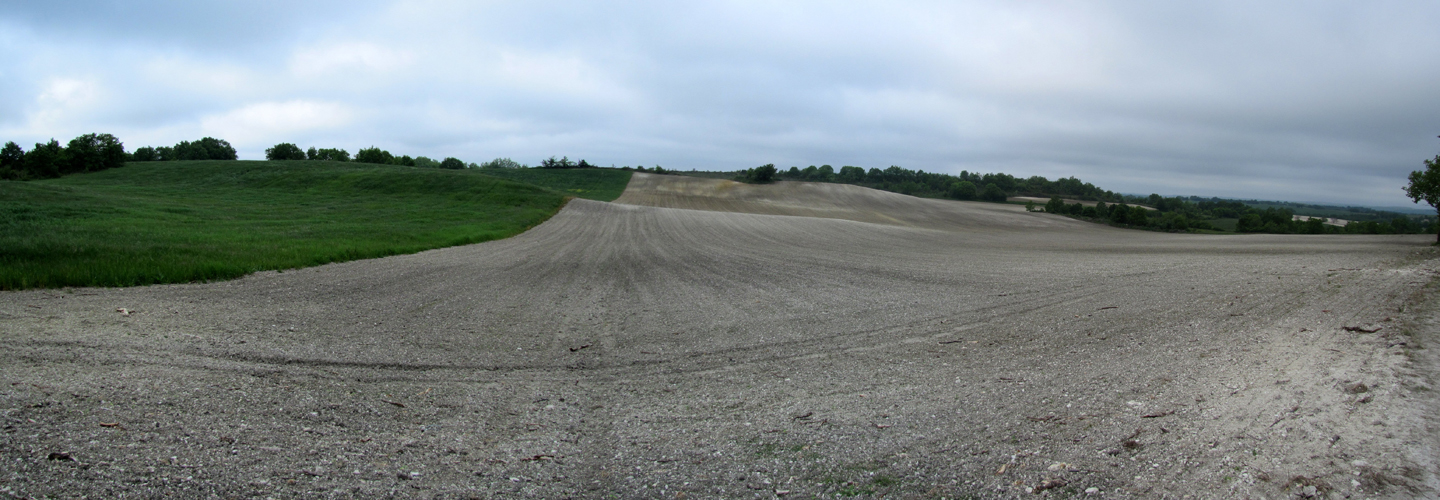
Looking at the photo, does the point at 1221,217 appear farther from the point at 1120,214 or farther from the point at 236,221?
the point at 236,221

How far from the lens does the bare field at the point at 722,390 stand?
180 inches

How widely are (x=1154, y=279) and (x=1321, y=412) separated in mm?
10174

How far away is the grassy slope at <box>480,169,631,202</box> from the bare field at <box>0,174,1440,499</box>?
2073 inches

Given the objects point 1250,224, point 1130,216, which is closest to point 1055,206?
point 1130,216

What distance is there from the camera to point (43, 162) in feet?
176

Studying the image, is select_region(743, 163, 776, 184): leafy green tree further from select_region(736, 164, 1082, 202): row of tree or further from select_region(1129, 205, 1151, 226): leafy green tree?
select_region(1129, 205, 1151, 226): leafy green tree

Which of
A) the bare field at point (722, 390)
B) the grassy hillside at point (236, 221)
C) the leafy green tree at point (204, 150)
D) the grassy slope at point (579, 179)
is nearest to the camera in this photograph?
the bare field at point (722, 390)

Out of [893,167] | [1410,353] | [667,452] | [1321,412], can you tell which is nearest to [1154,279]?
[1410,353]

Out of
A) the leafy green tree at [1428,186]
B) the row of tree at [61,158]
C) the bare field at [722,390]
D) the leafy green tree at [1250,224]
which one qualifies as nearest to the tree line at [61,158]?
the row of tree at [61,158]

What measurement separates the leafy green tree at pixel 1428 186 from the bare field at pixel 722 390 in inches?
735

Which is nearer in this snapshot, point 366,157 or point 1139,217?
point 1139,217

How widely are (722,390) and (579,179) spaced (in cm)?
7399

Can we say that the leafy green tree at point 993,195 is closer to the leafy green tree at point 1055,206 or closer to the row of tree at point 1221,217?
the leafy green tree at point 1055,206

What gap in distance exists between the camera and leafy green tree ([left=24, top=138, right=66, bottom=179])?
52.8m
